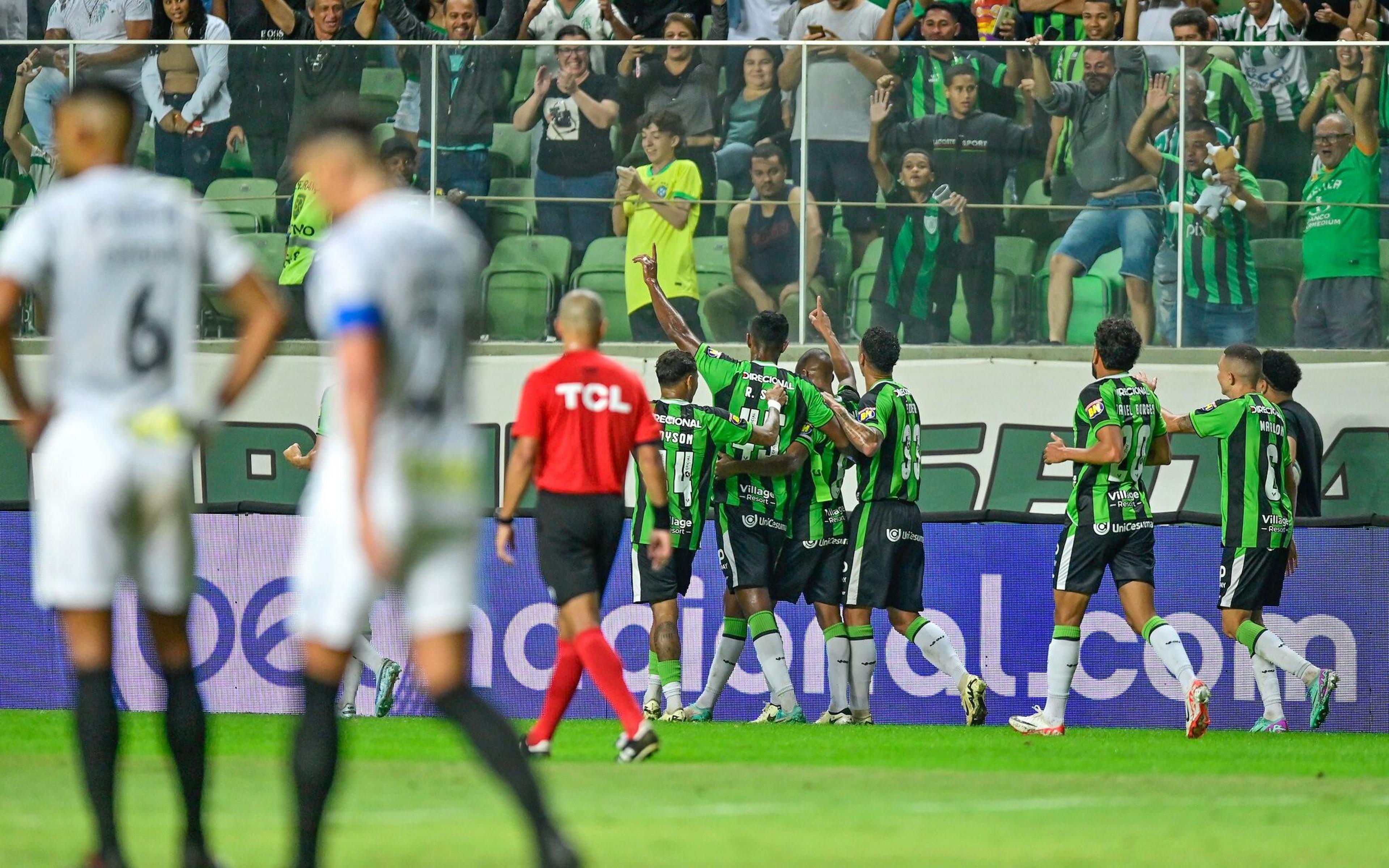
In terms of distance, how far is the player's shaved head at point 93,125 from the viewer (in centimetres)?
557

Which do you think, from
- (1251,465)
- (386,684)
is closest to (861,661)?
(1251,465)

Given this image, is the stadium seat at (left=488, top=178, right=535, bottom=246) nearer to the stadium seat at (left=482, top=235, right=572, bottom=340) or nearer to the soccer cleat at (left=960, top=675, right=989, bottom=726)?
the stadium seat at (left=482, top=235, right=572, bottom=340)

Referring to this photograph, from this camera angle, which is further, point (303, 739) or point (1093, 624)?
point (1093, 624)

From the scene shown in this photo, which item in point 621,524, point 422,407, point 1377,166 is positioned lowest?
point 621,524

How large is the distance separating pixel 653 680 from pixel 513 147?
4353 mm

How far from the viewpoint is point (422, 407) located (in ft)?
16.0

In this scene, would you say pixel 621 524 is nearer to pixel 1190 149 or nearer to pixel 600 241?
pixel 600 241

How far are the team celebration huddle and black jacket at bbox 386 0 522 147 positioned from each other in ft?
1.81

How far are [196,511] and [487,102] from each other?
375 cm

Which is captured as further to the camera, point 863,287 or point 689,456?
point 863,287

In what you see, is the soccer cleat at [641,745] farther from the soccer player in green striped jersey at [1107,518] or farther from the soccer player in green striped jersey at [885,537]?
the soccer player in green striped jersey at [885,537]

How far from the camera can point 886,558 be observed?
41.1 ft

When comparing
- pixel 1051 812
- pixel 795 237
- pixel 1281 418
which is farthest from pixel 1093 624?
pixel 1051 812

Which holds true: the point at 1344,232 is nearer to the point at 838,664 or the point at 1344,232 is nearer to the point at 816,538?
the point at 816,538
